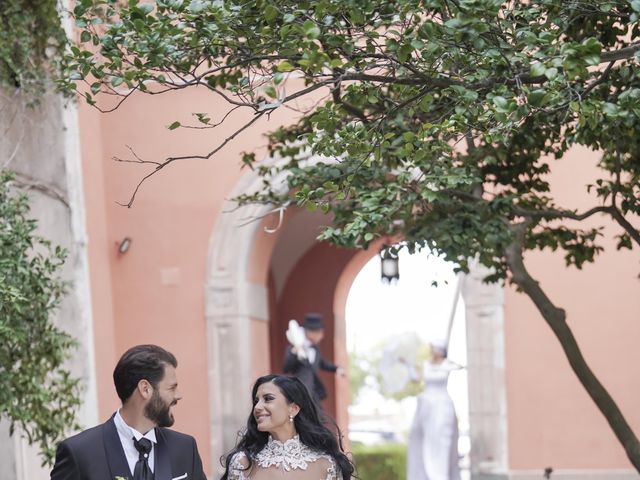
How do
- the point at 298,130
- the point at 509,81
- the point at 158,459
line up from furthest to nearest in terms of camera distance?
1. the point at 298,130
2. the point at 509,81
3. the point at 158,459

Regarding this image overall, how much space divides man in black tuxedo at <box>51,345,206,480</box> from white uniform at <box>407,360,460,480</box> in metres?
7.50

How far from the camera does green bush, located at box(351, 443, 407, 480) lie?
1736cm

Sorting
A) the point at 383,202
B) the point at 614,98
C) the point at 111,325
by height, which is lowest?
the point at 111,325

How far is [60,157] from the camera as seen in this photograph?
484 inches

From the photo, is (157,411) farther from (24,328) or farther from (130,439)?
(24,328)

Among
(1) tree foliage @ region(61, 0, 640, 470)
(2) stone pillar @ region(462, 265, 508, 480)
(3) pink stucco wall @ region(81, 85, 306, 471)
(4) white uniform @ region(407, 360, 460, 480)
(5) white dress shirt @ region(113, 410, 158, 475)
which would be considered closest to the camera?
(5) white dress shirt @ region(113, 410, 158, 475)

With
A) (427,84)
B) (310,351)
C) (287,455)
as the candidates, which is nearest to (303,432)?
(287,455)

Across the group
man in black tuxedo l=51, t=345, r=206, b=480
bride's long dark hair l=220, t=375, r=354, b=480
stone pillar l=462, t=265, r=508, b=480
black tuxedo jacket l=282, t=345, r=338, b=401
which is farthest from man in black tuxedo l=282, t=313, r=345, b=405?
man in black tuxedo l=51, t=345, r=206, b=480

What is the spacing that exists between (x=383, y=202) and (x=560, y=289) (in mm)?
6730

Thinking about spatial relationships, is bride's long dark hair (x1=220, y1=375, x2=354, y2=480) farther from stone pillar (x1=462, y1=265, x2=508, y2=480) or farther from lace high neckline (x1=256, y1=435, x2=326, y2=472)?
stone pillar (x1=462, y1=265, x2=508, y2=480)

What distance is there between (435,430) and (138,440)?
307 inches

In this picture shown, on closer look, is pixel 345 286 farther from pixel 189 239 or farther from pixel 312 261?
pixel 189 239

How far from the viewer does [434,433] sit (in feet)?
41.8

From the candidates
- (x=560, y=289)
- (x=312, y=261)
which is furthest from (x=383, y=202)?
(x=312, y=261)
